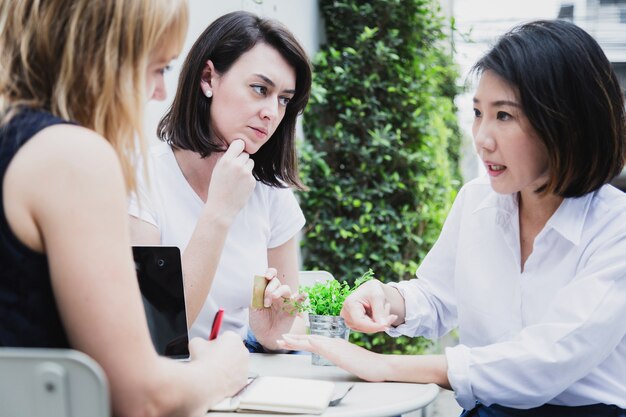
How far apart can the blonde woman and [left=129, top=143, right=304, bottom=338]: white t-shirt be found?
901 millimetres

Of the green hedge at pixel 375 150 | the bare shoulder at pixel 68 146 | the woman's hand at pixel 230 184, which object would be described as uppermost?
the bare shoulder at pixel 68 146

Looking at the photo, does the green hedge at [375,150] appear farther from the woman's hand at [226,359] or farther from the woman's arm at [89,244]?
the woman's arm at [89,244]

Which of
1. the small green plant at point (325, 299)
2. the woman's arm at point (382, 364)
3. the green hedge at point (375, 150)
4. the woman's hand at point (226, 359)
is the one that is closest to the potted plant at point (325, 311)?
the small green plant at point (325, 299)

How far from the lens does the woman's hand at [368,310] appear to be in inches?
66.3

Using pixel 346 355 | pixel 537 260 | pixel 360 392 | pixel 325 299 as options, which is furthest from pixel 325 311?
pixel 537 260

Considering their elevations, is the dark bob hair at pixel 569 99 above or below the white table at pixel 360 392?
above

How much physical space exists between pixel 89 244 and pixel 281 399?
0.53 meters

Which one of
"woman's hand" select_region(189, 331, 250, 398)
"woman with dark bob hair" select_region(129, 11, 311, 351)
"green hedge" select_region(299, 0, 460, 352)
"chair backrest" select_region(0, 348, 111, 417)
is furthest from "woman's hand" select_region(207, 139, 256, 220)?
"green hedge" select_region(299, 0, 460, 352)

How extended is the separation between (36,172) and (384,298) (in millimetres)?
1054

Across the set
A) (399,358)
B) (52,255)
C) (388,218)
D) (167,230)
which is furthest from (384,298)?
(388,218)

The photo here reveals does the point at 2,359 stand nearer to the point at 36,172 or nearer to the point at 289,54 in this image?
the point at 36,172

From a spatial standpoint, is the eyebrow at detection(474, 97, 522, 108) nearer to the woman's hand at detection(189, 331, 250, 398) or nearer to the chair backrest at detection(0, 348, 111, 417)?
the woman's hand at detection(189, 331, 250, 398)

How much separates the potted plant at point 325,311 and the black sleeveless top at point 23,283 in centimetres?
76

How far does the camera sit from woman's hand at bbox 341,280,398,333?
66.3 inches
